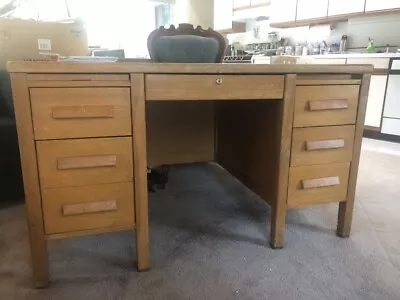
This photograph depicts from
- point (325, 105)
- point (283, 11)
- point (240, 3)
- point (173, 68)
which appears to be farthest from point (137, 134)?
point (240, 3)

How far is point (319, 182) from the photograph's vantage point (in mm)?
1304

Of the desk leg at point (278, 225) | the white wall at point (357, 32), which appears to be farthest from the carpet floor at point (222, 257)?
the white wall at point (357, 32)

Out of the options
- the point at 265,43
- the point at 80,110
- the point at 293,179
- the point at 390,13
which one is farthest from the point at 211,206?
the point at 265,43

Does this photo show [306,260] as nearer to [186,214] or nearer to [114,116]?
[186,214]

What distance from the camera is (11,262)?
3.96 feet

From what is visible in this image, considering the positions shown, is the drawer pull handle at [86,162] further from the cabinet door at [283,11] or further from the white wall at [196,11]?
the white wall at [196,11]

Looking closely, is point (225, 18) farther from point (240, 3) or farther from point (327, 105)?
point (327, 105)

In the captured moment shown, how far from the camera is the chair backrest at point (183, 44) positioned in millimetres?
1310

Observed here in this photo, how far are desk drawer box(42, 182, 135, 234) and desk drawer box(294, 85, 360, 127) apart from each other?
0.68m

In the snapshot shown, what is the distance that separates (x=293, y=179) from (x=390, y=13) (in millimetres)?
3092

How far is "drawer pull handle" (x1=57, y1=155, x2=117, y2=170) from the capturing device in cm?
101

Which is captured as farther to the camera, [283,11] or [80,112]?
[283,11]

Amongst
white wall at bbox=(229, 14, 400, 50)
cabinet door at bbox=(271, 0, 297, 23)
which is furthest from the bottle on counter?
cabinet door at bbox=(271, 0, 297, 23)

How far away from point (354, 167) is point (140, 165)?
2.83 ft
